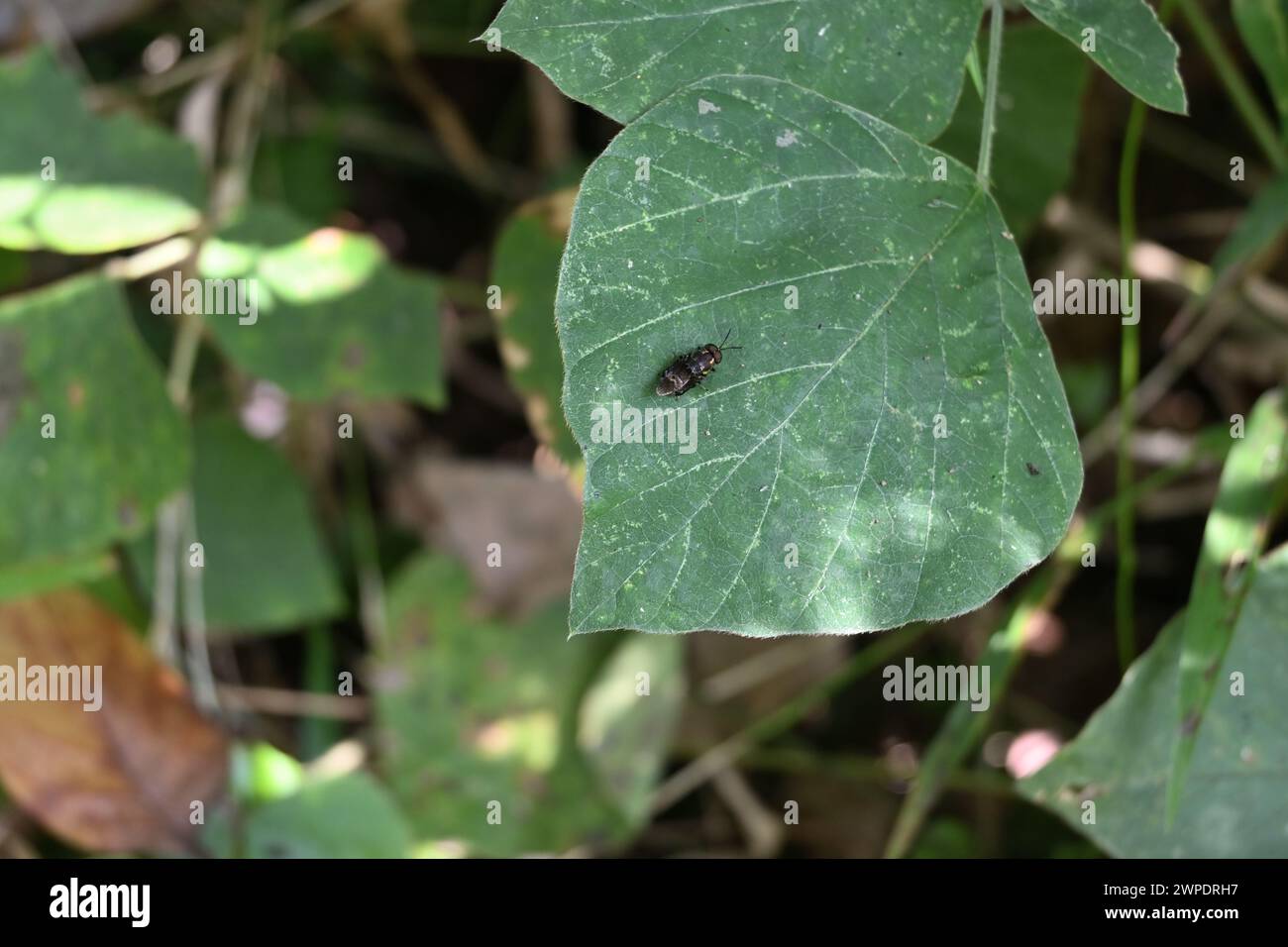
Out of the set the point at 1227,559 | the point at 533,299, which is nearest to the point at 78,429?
the point at 533,299

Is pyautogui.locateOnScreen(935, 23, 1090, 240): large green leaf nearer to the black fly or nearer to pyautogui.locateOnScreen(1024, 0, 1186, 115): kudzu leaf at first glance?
pyautogui.locateOnScreen(1024, 0, 1186, 115): kudzu leaf

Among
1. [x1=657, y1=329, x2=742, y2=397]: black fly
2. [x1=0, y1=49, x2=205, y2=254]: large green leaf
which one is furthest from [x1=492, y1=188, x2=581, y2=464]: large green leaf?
[x1=657, y1=329, x2=742, y2=397]: black fly

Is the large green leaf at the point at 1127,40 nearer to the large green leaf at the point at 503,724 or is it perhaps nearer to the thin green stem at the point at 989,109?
the thin green stem at the point at 989,109

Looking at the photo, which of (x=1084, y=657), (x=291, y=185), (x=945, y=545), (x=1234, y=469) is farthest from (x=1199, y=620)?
(x=291, y=185)

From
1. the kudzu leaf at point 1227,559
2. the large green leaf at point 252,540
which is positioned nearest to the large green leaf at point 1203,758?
the kudzu leaf at point 1227,559
